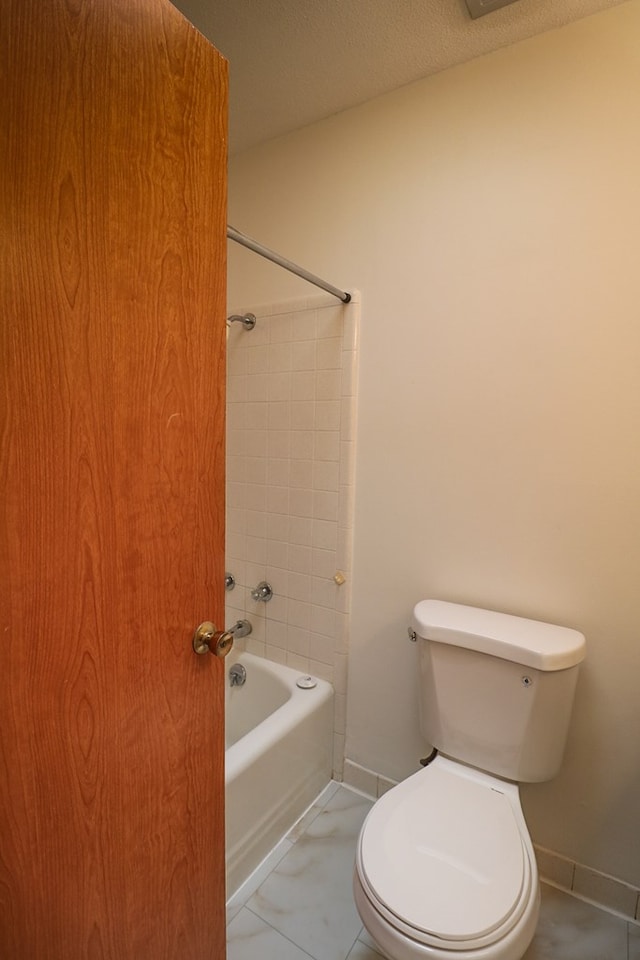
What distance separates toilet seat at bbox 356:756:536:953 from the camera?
0.88 meters

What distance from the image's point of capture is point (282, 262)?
1378 millimetres

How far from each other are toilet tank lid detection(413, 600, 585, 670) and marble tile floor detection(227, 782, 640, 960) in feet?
2.51

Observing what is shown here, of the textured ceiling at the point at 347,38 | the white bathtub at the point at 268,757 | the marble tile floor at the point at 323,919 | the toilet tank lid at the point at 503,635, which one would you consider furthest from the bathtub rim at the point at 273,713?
the textured ceiling at the point at 347,38

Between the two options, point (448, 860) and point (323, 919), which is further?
point (323, 919)

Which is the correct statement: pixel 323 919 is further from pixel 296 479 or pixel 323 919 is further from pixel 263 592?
pixel 296 479

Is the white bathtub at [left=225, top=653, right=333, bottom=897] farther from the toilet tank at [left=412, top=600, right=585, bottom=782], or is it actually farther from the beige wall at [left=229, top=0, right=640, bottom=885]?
the toilet tank at [left=412, top=600, right=585, bottom=782]

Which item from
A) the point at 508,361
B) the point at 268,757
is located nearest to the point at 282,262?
the point at 508,361

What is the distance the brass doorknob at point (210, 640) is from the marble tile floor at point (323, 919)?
0.96m

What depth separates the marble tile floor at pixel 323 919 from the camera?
121cm

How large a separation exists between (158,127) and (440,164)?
103 cm

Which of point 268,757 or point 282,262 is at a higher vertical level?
point 282,262

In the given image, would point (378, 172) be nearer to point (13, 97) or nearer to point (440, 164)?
point (440, 164)

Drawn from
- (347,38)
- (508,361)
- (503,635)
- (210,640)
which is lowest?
(503,635)

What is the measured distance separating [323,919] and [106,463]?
1.45 m
